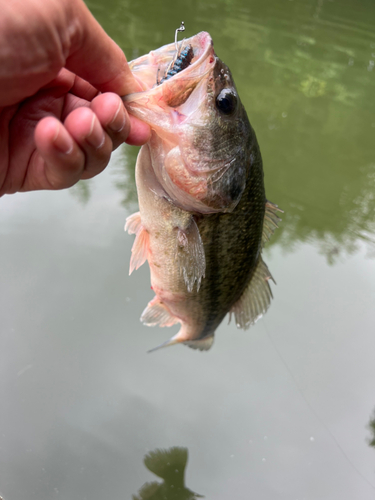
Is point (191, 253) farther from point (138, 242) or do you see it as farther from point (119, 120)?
point (119, 120)

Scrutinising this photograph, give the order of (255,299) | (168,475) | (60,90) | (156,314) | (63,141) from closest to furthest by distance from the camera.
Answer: (63,141), (60,90), (255,299), (156,314), (168,475)

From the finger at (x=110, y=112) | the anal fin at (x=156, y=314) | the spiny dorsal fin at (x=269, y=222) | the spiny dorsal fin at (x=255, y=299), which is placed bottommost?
the anal fin at (x=156, y=314)

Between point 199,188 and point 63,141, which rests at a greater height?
point 63,141

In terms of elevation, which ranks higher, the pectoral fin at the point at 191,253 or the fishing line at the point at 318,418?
the pectoral fin at the point at 191,253

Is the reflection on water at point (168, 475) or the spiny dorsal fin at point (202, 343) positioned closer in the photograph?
the spiny dorsal fin at point (202, 343)

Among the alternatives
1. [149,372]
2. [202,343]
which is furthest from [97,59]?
[149,372]

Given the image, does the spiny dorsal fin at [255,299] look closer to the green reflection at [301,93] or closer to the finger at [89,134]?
the finger at [89,134]

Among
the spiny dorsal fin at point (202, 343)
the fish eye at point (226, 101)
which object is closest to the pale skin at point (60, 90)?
the fish eye at point (226, 101)
